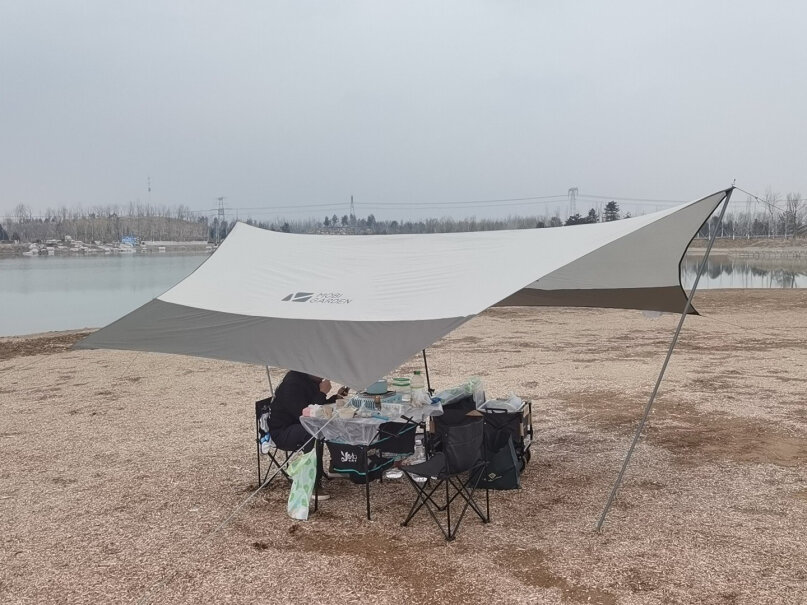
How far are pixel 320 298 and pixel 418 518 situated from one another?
1.53m

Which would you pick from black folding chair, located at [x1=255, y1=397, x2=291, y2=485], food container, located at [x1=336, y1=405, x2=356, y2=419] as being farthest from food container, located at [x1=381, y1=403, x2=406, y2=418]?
black folding chair, located at [x1=255, y1=397, x2=291, y2=485]

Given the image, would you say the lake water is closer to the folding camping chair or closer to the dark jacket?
the folding camping chair

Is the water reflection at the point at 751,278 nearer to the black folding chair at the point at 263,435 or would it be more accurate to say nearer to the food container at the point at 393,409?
the food container at the point at 393,409

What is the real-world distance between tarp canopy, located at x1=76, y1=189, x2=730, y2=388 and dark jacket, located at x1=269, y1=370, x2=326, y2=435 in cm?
60

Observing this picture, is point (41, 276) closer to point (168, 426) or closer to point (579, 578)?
point (168, 426)

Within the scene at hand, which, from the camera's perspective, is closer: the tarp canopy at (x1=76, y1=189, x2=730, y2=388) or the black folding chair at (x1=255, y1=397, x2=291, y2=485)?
the tarp canopy at (x1=76, y1=189, x2=730, y2=388)

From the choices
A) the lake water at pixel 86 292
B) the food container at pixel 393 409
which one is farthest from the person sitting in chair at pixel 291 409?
the lake water at pixel 86 292

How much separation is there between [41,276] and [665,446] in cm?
4011

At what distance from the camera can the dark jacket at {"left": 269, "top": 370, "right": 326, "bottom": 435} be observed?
456 cm

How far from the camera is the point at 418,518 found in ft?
13.7

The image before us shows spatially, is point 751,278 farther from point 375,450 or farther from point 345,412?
point 345,412

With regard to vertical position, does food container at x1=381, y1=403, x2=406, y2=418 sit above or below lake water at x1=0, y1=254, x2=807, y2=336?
above

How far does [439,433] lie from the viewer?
4.67m

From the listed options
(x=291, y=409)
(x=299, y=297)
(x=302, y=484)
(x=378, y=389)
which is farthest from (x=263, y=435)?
(x=299, y=297)
